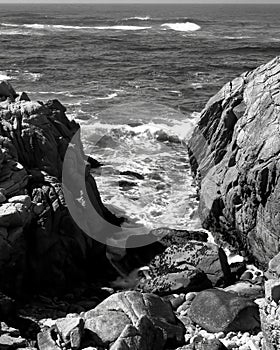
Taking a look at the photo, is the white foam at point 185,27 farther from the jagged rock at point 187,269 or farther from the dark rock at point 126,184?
the jagged rock at point 187,269

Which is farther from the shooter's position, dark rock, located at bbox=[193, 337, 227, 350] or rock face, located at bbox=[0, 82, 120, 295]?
rock face, located at bbox=[0, 82, 120, 295]

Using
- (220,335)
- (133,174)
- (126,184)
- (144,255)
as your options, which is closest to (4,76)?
(133,174)

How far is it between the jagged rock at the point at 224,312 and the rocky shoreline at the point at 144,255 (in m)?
0.03

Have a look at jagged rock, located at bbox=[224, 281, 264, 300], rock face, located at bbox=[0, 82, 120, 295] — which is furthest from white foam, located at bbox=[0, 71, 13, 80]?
jagged rock, located at bbox=[224, 281, 264, 300]

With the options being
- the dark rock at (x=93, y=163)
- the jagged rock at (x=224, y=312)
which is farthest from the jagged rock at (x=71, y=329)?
the dark rock at (x=93, y=163)

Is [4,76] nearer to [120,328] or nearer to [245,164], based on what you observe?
[245,164]

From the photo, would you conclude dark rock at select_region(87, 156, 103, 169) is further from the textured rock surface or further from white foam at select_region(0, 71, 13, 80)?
white foam at select_region(0, 71, 13, 80)

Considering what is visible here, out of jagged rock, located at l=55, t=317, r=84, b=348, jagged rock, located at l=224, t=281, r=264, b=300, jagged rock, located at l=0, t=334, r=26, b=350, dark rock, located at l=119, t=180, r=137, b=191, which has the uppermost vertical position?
jagged rock, located at l=55, t=317, r=84, b=348

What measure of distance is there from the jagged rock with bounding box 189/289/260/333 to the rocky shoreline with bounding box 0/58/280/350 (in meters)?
0.03

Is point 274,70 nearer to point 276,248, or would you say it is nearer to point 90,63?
point 276,248

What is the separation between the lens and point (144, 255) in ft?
64.3

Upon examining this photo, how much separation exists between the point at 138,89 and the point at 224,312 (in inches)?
1135

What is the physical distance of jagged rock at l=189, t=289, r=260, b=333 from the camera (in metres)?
14.5

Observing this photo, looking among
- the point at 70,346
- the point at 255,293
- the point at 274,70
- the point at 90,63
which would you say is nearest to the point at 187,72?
the point at 90,63
